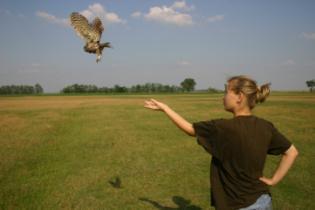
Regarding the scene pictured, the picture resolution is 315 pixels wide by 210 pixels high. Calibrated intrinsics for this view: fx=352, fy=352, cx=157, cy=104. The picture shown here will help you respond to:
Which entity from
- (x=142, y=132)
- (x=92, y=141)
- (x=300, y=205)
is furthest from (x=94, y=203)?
(x=142, y=132)

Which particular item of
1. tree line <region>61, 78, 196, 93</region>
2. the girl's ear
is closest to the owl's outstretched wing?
the girl's ear

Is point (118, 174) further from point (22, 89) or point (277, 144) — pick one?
point (22, 89)

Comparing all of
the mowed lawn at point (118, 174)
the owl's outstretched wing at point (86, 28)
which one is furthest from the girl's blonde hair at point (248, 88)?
the mowed lawn at point (118, 174)

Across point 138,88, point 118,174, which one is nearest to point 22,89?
point 138,88

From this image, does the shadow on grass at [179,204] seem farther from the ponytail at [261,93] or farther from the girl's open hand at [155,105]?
the ponytail at [261,93]

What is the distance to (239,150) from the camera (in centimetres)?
279

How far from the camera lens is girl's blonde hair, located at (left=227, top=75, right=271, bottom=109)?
9.25 ft

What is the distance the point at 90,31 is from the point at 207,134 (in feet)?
12.1

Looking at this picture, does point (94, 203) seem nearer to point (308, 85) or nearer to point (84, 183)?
point (84, 183)

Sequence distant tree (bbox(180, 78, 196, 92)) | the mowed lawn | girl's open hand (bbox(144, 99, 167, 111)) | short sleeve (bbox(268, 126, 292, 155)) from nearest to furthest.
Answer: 1. short sleeve (bbox(268, 126, 292, 155))
2. girl's open hand (bbox(144, 99, 167, 111))
3. the mowed lawn
4. distant tree (bbox(180, 78, 196, 92))

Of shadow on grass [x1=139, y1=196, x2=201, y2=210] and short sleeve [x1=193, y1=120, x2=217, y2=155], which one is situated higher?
short sleeve [x1=193, y1=120, x2=217, y2=155]

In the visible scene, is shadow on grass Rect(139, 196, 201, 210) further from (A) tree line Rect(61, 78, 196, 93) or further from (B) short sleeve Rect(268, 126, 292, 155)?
(A) tree line Rect(61, 78, 196, 93)

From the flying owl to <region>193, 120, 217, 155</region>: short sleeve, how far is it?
9.93 feet

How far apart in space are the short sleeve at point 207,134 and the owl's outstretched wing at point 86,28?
135 inches
